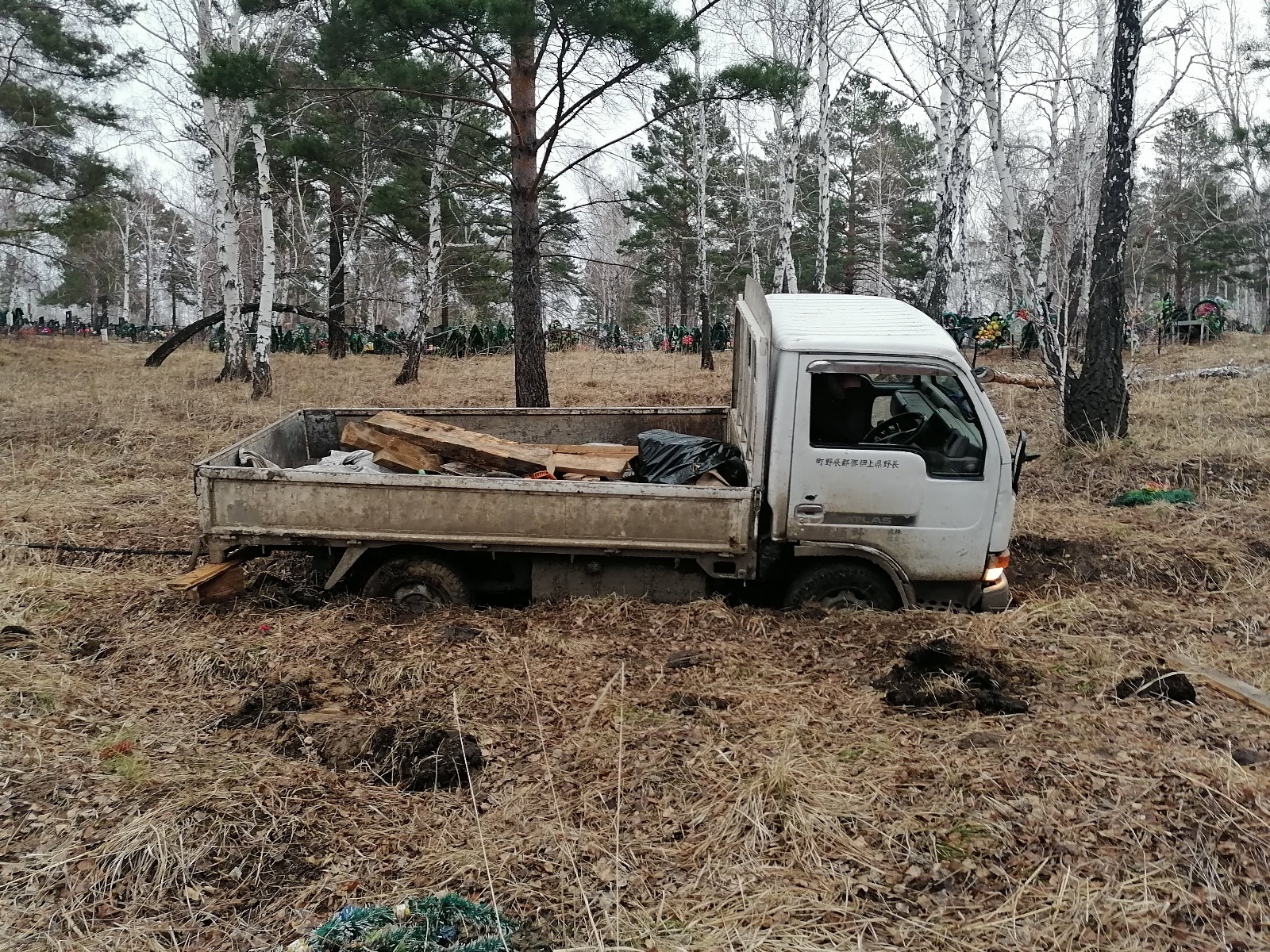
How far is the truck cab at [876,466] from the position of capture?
503 centimetres

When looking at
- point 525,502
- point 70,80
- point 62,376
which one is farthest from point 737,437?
point 70,80

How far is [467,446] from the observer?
604 centimetres

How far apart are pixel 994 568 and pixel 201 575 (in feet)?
15.9

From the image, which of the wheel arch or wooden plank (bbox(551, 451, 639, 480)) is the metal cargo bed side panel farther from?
wooden plank (bbox(551, 451, 639, 480))

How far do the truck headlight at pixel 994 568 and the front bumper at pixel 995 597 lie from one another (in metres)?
0.03

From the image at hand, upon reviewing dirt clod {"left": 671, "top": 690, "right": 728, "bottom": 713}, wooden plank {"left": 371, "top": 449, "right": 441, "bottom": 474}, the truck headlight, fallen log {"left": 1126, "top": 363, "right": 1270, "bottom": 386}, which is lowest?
dirt clod {"left": 671, "top": 690, "right": 728, "bottom": 713}

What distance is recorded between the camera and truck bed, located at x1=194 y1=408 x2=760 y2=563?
16.6ft

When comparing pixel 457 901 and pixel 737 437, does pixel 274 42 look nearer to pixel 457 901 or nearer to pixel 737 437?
pixel 737 437

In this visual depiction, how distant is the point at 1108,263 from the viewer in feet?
33.2

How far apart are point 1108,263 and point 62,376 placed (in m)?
20.4

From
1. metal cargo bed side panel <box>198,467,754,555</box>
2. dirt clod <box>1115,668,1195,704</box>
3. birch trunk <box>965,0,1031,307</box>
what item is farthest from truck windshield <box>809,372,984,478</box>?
birch trunk <box>965,0,1031,307</box>

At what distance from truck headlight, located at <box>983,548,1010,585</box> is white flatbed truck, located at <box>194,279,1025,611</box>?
0.01m

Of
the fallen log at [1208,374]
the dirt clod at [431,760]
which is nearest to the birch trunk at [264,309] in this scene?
the dirt clod at [431,760]

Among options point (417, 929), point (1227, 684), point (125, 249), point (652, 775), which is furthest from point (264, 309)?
point (125, 249)
